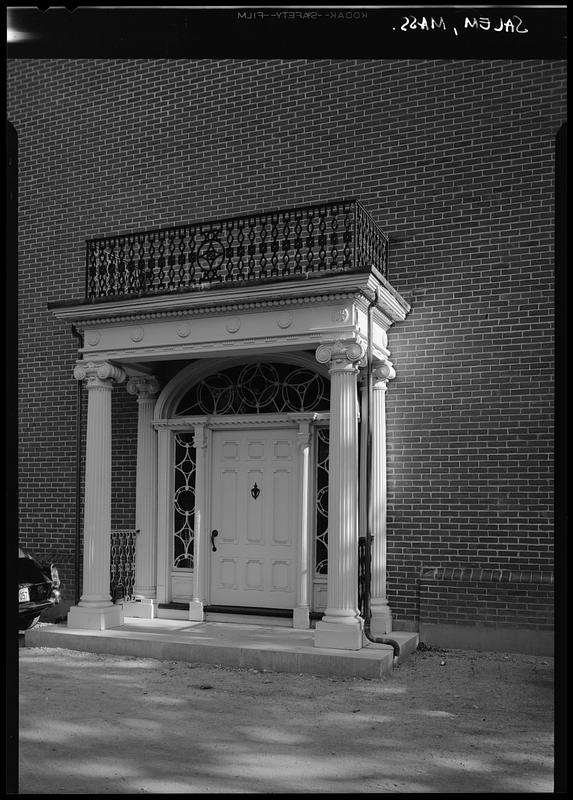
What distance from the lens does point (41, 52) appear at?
6.07 feet

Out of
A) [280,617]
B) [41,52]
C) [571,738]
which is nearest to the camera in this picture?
[571,738]

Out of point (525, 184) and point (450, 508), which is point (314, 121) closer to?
point (525, 184)

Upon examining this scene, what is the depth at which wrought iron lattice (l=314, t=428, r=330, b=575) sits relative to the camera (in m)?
8.43

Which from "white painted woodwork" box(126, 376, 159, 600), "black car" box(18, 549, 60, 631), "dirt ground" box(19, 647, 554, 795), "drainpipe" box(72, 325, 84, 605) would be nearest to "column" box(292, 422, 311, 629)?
"dirt ground" box(19, 647, 554, 795)

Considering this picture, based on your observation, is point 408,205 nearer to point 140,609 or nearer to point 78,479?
point 78,479

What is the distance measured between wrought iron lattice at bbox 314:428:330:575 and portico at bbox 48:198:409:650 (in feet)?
0.05

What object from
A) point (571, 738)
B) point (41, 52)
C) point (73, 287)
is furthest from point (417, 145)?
point (571, 738)

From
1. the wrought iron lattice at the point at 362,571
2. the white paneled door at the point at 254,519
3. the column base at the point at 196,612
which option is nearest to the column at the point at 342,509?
the wrought iron lattice at the point at 362,571

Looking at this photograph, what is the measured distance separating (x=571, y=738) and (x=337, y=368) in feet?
19.2

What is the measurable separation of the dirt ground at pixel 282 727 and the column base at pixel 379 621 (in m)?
0.46

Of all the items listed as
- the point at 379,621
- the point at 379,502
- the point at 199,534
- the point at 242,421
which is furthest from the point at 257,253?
the point at 379,621

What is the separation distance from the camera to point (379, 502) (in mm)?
8031

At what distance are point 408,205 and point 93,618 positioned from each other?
214 inches

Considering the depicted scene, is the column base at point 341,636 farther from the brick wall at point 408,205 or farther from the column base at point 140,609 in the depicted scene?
the column base at point 140,609
